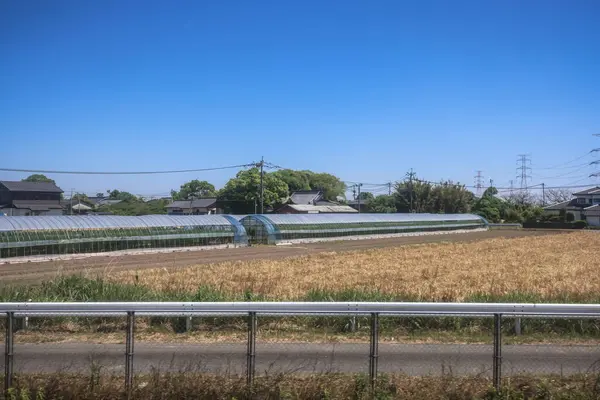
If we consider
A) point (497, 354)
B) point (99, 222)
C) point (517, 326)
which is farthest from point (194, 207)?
point (497, 354)

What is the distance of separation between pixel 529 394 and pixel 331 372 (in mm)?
2270

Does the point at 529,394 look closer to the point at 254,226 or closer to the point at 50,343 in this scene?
the point at 50,343

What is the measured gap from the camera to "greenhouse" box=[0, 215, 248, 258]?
28781mm

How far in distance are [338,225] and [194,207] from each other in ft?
129

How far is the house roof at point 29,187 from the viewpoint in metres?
66.1

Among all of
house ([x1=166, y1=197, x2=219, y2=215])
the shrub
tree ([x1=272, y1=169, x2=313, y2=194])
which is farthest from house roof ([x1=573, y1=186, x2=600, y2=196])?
house ([x1=166, y1=197, x2=219, y2=215])

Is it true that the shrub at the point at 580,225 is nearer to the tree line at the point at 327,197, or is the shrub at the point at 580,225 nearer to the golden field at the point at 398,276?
the tree line at the point at 327,197

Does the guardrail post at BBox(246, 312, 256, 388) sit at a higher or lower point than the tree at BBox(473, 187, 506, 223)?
lower

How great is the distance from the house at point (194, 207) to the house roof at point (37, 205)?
20.8 meters

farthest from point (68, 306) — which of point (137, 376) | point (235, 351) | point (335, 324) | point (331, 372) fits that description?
point (335, 324)

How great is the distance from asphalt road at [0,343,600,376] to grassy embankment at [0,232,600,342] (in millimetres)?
720

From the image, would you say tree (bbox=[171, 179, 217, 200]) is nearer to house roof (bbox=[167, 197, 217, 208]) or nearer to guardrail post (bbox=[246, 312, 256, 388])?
house roof (bbox=[167, 197, 217, 208])

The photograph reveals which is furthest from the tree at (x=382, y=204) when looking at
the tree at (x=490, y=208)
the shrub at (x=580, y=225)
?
the shrub at (x=580, y=225)

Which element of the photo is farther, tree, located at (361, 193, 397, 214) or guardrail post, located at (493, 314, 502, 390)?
tree, located at (361, 193, 397, 214)
